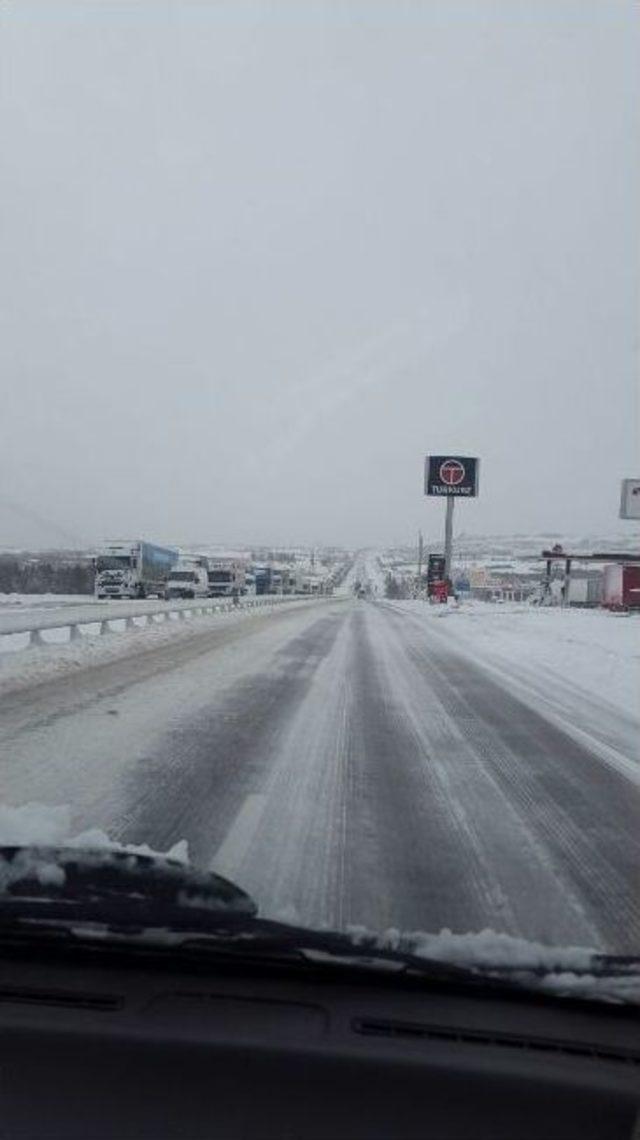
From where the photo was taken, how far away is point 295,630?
26688mm

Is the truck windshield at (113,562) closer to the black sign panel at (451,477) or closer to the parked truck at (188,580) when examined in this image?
the parked truck at (188,580)

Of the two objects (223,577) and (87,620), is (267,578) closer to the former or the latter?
(223,577)

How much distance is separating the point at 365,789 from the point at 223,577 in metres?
63.0

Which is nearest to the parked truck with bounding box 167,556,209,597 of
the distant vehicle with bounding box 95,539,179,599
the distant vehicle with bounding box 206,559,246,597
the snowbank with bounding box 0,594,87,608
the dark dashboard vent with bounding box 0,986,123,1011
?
the distant vehicle with bounding box 206,559,246,597

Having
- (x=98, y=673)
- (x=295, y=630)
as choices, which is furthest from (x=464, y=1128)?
(x=295, y=630)

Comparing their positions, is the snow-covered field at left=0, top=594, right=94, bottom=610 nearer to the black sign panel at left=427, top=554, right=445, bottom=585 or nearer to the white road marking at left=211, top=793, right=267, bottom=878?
the black sign panel at left=427, top=554, right=445, bottom=585

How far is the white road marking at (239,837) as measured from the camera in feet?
16.6

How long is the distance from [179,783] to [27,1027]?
4199 millimetres

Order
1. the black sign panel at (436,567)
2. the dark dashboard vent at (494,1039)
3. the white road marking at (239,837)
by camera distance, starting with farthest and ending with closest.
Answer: the black sign panel at (436,567), the white road marking at (239,837), the dark dashboard vent at (494,1039)

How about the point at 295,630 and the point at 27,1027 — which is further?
the point at 295,630

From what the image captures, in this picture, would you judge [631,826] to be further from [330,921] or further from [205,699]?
[205,699]

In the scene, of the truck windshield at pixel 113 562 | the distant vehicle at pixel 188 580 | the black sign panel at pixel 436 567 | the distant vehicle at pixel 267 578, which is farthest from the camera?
the distant vehicle at pixel 267 578

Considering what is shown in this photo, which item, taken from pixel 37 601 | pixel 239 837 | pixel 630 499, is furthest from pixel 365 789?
pixel 37 601

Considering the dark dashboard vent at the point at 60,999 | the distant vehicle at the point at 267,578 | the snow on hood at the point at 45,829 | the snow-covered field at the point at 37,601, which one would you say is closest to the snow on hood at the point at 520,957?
the dark dashboard vent at the point at 60,999
